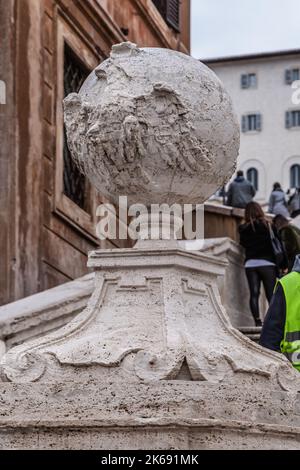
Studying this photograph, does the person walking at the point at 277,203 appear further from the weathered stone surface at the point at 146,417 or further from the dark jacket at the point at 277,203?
the weathered stone surface at the point at 146,417

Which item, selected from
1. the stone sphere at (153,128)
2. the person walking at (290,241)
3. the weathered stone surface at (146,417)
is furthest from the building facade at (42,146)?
the weathered stone surface at (146,417)

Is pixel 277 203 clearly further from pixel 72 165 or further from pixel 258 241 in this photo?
pixel 258 241

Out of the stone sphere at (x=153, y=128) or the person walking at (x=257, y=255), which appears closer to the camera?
the stone sphere at (x=153, y=128)

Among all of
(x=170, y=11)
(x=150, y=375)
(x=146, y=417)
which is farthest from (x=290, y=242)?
(x=170, y=11)

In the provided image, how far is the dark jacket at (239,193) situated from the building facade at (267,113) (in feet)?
151

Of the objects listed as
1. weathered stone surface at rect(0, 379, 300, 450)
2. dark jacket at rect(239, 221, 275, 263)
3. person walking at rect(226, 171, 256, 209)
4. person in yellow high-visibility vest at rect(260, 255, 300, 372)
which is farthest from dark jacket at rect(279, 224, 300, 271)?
person walking at rect(226, 171, 256, 209)

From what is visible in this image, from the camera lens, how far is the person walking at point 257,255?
13.2 m

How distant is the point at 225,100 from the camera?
604 cm

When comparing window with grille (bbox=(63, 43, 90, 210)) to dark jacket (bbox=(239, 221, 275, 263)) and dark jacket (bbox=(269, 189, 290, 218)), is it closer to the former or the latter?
dark jacket (bbox=(239, 221, 275, 263))

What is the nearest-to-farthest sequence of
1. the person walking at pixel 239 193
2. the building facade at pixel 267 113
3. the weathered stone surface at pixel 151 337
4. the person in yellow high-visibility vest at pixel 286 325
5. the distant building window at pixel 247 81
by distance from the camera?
1. the weathered stone surface at pixel 151 337
2. the person in yellow high-visibility vest at pixel 286 325
3. the person walking at pixel 239 193
4. the building facade at pixel 267 113
5. the distant building window at pixel 247 81

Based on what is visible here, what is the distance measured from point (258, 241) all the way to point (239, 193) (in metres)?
9.36

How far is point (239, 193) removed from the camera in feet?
74.8

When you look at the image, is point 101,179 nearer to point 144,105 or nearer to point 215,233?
point 144,105

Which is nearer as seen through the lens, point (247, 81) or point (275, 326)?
point (275, 326)
